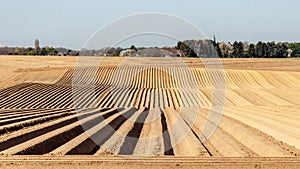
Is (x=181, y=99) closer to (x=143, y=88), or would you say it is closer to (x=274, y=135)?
(x=143, y=88)

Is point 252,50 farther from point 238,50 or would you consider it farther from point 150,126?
point 150,126

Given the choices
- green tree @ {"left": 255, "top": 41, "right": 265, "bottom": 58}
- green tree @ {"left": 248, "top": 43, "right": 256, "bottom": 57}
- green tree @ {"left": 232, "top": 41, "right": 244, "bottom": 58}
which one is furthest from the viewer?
green tree @ {"left": 255, "top": 41, "right": 265, "bottom": 58}

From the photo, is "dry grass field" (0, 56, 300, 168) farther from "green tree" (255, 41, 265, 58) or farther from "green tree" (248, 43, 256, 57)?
"green tree" (255, 41, 265, 58)

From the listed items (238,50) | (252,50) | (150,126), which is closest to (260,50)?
(252,50)

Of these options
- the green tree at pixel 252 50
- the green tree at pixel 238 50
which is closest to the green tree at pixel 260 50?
the green tree at pixel 252 50

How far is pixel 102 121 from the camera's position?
18.0 m

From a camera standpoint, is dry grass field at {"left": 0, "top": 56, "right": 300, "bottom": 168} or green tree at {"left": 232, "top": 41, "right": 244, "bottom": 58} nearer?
dry grass field at {"left": 0, "top": 56, "right": 300, "bottom": 168}

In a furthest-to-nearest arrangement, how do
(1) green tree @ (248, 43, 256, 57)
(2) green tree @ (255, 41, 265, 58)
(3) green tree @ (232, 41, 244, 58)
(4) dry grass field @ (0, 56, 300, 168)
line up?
(2) green tree @ (255, 41, 265, 58), (1) green tree @ (248, 43, 256, 57), (3) green tree @ (232, 41, 244, 58), (4) dry grass field @ (0, 56, 300, 168)

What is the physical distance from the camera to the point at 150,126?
18.0m

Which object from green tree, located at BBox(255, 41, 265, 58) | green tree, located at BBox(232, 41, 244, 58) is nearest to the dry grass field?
green tree, located at BBox(232, 41, 244, 58)

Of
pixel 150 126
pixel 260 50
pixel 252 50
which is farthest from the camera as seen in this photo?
pixel 260 50

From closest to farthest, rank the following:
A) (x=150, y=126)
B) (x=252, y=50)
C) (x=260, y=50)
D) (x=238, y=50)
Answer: (x=150, y=126)
(x=238, y=50)
(x=252, y=50)
(x=260, y=50)

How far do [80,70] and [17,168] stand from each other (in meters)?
36.8

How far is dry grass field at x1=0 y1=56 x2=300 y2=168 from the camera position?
9560mm
